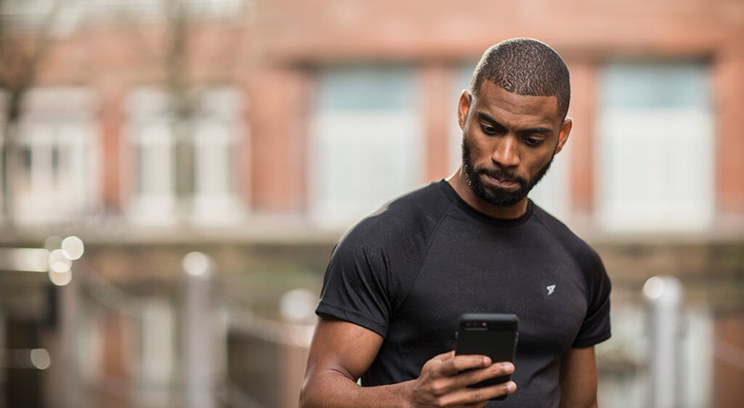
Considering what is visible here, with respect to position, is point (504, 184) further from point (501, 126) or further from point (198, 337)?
point (198, 337)

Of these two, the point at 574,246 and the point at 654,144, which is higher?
the point at 574,246

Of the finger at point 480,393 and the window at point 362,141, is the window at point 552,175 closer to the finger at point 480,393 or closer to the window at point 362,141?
the window at point 362,141

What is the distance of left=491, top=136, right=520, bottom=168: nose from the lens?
7.86ft

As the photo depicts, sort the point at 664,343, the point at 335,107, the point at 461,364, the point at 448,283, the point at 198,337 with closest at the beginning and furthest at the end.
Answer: the point at 461,364, the point at 448,283, the point at 664,343, the point at 198,337, the point at 335,107

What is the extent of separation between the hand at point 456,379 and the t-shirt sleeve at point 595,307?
588 mm

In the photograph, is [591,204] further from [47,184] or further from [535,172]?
[535,172]

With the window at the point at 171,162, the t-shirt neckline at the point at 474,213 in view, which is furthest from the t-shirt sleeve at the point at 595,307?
the window at the point at 171,162

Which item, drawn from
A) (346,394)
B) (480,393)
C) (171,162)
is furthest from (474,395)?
(171,162)

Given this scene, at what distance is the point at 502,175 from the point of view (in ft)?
7.98

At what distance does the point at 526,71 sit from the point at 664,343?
3660 mm

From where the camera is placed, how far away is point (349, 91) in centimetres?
2711

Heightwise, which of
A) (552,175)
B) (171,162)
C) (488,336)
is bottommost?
(552,175)

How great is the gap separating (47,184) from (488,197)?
27.3 meters

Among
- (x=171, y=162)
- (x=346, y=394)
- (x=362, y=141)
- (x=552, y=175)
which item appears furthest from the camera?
(x=171, y=162)
